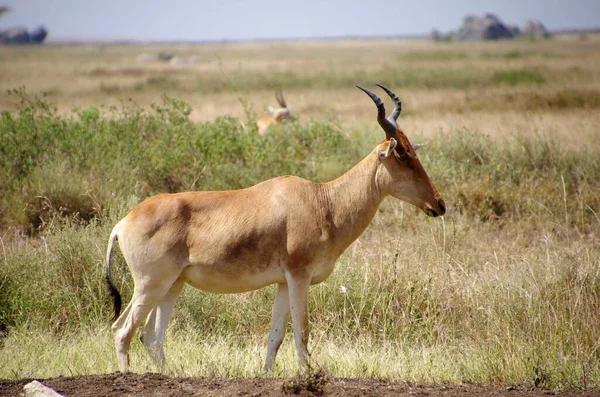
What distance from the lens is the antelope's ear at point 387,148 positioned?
6996 millimetres

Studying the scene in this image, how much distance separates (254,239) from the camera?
22.2ft

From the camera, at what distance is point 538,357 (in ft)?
22.9

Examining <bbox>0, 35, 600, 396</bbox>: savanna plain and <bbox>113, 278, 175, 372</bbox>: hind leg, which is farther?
<bbox>0, 35, 600, 396</bbox>: savanna plain

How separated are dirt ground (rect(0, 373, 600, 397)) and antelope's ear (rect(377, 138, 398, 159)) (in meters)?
2.05

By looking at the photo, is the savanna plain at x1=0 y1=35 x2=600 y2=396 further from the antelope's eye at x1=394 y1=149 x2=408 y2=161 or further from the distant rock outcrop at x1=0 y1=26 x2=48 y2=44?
the distant rock outcrop at x1=0 y1=26 x2=48 y2=44

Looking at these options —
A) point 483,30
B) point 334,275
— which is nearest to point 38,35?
point 483,30

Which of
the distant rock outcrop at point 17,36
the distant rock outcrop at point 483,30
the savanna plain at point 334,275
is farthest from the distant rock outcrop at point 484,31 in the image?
the savanna plain at point 334,275

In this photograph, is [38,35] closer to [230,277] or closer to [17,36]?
[17,36]

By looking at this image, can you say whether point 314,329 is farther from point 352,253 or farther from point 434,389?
point 434,389

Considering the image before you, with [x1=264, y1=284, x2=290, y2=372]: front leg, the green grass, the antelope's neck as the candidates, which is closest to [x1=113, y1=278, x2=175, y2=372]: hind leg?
the green grass

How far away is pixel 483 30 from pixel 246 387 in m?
148

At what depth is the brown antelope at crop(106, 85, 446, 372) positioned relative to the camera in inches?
266

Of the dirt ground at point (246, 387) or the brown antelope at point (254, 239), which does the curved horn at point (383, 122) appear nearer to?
the brown antelope at point (254, 239)

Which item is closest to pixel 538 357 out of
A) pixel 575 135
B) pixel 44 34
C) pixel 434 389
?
pixel 434 389
